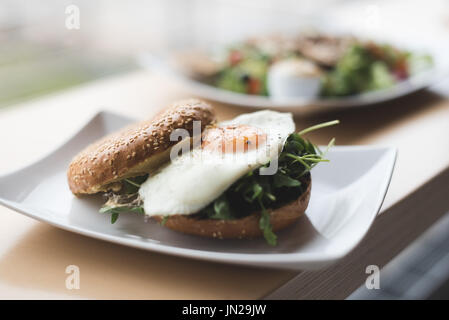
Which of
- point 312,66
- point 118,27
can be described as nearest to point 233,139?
point 312,66

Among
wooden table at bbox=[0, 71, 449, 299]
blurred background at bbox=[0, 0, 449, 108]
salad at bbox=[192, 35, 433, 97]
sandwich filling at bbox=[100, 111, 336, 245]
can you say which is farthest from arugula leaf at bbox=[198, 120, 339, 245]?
blurred background at bbox=[0, 0, 449, 108]

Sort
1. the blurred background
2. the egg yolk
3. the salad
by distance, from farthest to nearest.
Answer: the blurred background, the salad, the egg yolk

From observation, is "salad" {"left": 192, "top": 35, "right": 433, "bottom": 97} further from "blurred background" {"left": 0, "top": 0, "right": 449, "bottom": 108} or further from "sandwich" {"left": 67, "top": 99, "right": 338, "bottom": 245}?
"sandwich" {"left": 67, "top": 99, "right": 338, "bottom": 245}

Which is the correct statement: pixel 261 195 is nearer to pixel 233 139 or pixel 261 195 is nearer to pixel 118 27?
Result: pixel 233 139

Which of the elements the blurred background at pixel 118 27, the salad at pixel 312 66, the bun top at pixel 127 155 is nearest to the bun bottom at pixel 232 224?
the bun top at pixel 127 155

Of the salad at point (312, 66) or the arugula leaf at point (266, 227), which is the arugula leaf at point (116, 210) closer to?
the arugula leaf at point (266, 227)
